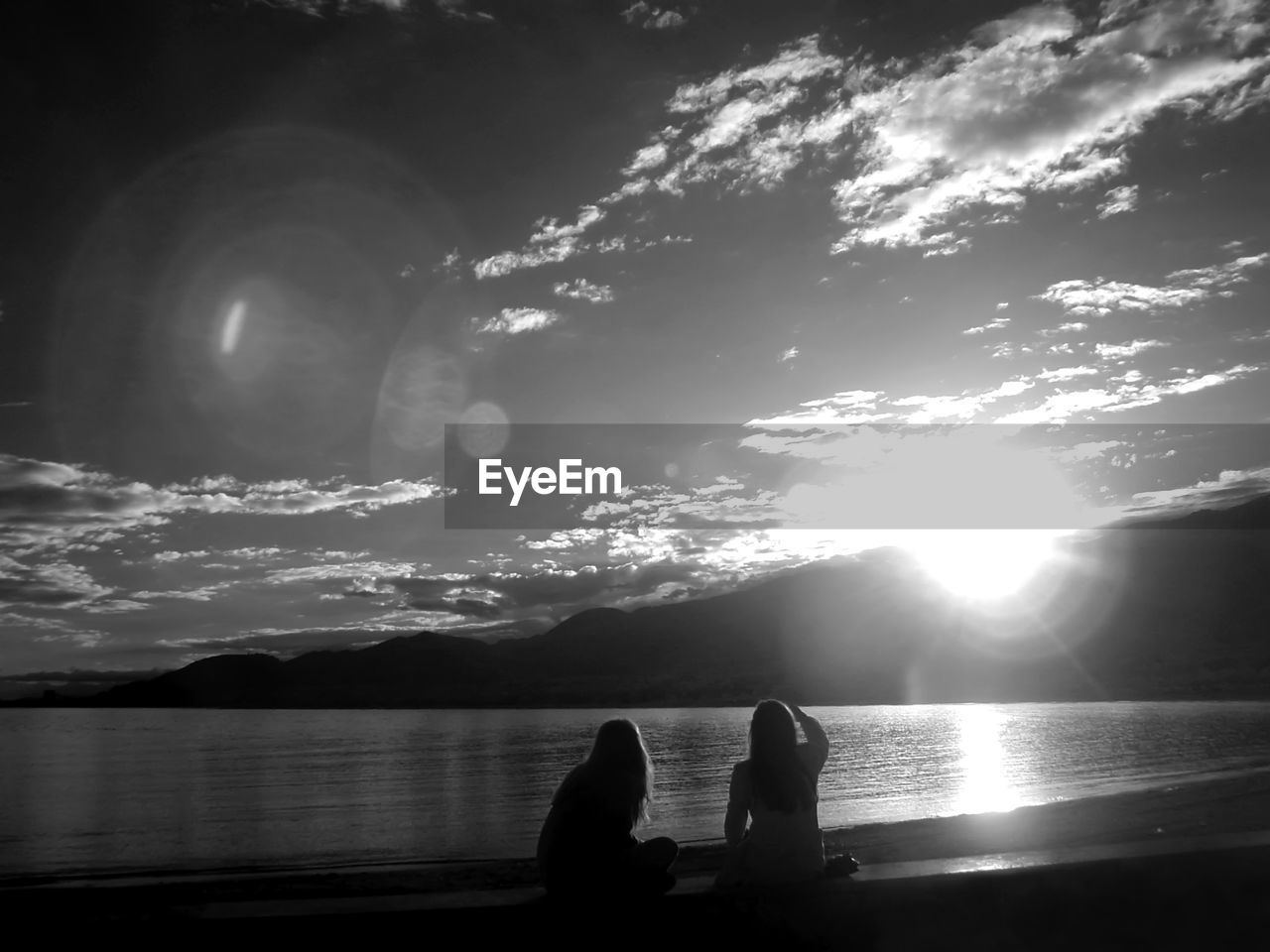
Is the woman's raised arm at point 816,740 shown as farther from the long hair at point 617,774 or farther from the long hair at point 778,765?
the long hair at point 617,774

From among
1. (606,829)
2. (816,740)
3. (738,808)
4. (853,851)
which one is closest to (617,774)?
(606,829)

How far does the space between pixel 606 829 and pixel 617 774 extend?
0.33 metres

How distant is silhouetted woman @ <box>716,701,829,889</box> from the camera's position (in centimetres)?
596

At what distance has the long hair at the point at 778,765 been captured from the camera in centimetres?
601

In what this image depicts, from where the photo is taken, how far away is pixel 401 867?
21484 millimetres

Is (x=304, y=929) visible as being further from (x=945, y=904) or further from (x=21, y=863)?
(x=21, y=863)

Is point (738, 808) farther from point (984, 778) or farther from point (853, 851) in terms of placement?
point (984, 778)

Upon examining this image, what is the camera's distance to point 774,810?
6027mm

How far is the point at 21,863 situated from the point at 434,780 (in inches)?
962

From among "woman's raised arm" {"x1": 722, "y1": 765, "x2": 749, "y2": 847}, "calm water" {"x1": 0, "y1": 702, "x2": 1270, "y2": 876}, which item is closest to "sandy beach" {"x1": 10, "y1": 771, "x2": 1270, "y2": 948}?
"woman's raised arm" {"x1": 722, "y1": 765, "x2": 749, "y2": 847}

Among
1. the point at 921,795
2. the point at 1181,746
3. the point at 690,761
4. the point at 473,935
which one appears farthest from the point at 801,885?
the point at 1181,746

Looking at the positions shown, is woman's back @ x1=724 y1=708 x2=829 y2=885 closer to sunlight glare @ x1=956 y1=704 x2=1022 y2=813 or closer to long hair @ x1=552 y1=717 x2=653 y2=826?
long hair @ x1=552 y1=717 x2=653 y2=826

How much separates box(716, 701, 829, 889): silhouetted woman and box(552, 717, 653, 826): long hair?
0.78 meters

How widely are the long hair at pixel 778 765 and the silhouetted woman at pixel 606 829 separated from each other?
0.92 m
